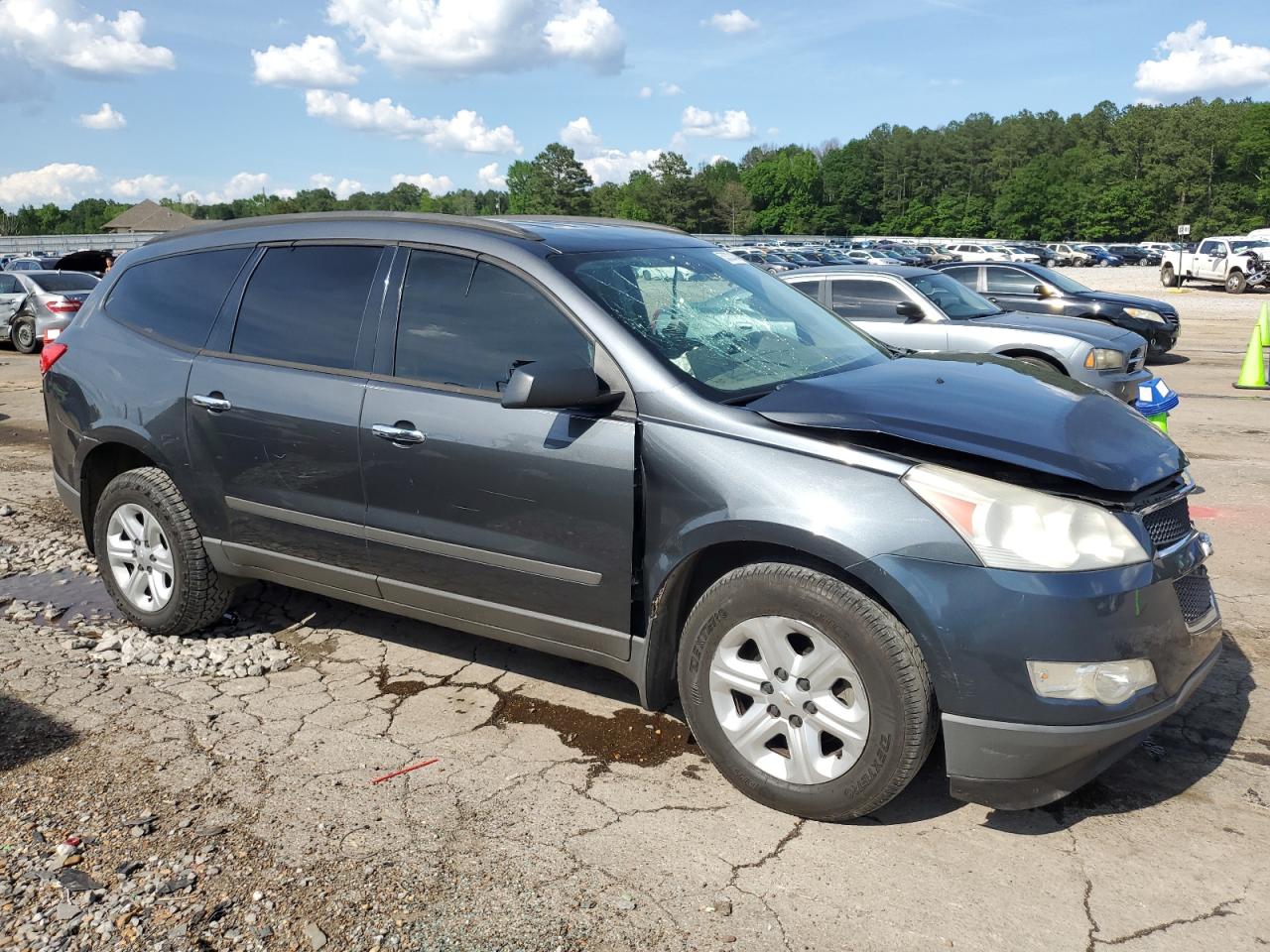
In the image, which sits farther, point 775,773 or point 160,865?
point 775,773

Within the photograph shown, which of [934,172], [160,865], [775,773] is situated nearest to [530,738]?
[775,773]

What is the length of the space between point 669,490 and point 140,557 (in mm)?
2849

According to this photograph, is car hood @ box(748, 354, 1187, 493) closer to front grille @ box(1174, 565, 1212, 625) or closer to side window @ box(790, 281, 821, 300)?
front grille @ box(1174, 565, 1212, 625)

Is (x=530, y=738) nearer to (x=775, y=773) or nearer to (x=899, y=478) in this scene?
(x=775, y=773)

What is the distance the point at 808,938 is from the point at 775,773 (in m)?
0.62

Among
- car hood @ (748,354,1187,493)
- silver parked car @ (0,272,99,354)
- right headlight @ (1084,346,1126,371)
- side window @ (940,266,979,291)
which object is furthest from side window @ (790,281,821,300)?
silver parked car @ (0,272,99,354)

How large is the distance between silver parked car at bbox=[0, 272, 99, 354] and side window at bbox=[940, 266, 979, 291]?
47.4ft

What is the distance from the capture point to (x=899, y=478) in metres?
2.99

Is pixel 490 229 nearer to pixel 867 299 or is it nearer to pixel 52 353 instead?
pixel 52 353

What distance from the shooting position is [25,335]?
1903 centimetres

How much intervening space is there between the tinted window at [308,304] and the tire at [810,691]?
184 centimetres

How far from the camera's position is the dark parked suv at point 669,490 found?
9.57ft

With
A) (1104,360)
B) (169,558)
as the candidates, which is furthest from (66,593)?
(1104,360)

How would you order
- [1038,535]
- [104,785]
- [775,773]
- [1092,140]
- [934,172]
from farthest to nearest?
1. [934,172]
2. [1092,140]
3. [104,785]
4. [775,773]
5. [1038,535]
